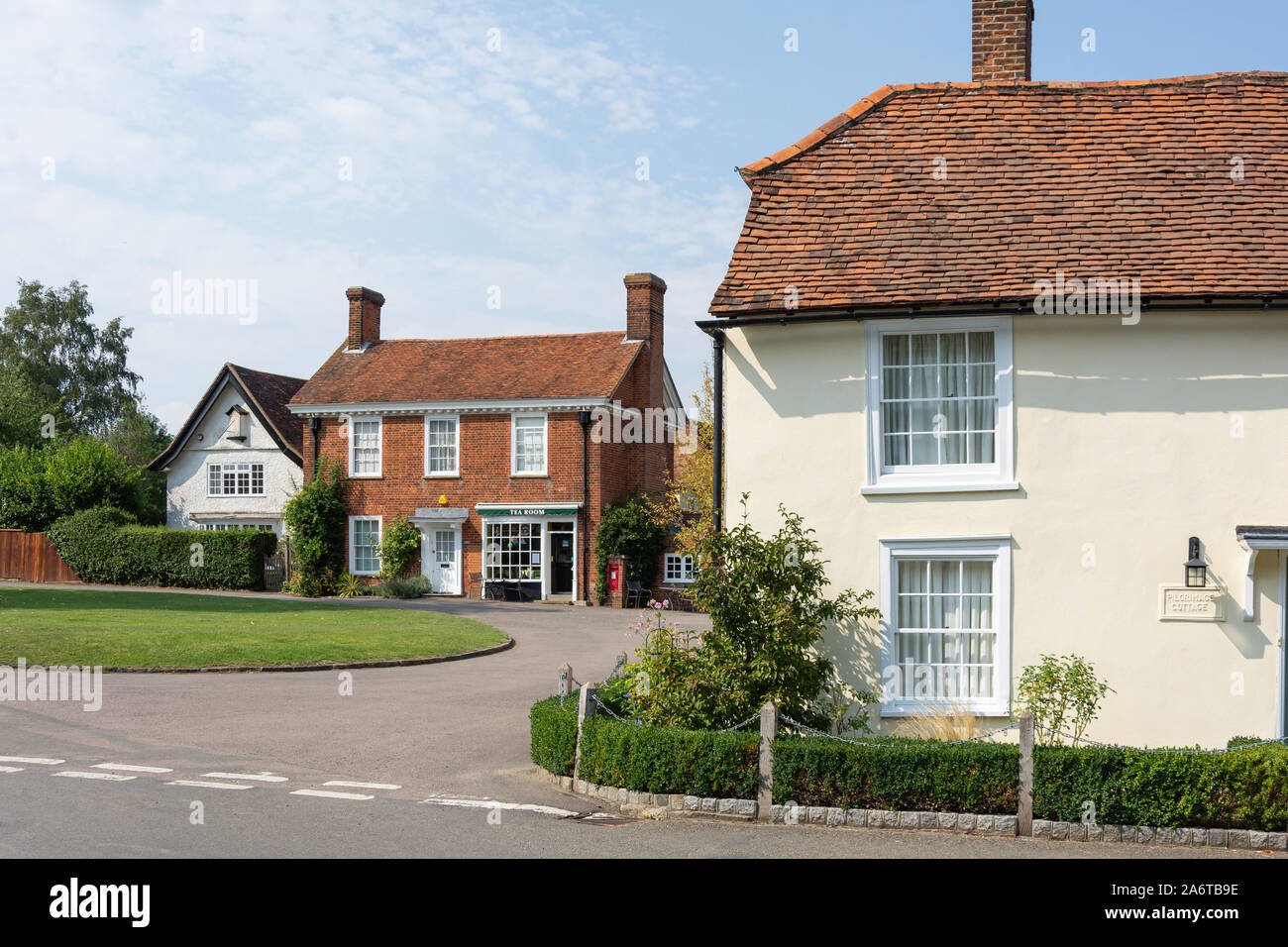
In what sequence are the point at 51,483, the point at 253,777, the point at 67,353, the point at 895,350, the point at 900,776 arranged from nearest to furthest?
the point at 900,776 → the point at 253,777 → the point at 895,350 → the point at 51,483 → the point at 67,353

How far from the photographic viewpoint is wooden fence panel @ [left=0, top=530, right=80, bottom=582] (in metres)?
40.4

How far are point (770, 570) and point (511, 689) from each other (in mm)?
7868

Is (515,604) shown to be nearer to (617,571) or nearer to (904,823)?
(617,571)

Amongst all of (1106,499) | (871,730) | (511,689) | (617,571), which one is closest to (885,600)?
(871,730)

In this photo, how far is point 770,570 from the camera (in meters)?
12.2

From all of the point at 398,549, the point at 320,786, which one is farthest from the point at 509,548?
the point at 320,786

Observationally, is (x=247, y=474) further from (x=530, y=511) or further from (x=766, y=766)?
(x=766, y=766)

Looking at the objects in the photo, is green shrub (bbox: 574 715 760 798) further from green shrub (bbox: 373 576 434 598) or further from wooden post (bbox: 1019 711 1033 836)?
green shrub (bbox: 373 576 434 598)

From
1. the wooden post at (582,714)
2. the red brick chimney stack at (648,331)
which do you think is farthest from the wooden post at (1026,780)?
the red brick chimney stack at (648,331)

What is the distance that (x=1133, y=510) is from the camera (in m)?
12.8

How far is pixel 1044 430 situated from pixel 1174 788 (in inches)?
178

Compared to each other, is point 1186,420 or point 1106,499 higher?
point 1186,420

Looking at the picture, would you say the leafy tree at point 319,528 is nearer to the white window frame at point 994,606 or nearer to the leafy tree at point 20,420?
the leafy tree at point 20,420

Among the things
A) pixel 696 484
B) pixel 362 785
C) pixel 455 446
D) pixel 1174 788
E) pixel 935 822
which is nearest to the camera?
pixel 1174 788
